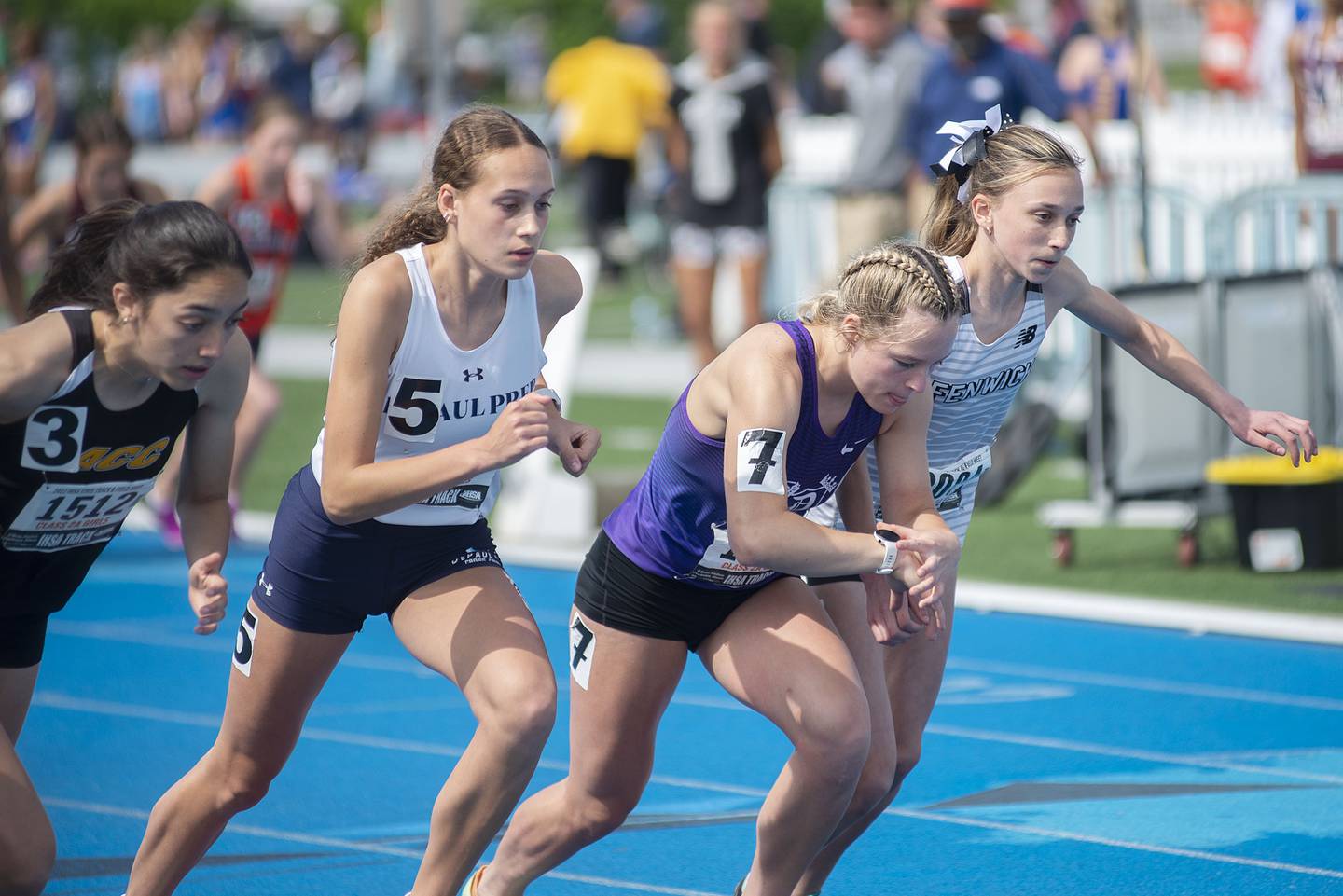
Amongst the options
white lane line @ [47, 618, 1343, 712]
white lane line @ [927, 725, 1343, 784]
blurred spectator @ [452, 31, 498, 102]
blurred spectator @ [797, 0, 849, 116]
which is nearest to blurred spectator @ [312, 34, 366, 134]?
blurred spectator @ [452, 31, 498, 102]

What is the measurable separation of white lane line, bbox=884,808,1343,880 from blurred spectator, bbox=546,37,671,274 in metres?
14.0

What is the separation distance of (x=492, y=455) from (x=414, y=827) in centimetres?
208

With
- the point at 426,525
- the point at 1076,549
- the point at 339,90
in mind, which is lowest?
the point at 1076,549

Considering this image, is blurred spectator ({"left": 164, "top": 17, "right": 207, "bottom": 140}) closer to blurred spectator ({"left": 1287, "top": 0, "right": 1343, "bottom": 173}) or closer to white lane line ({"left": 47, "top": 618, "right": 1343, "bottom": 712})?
blurred spectator ({"left": 1287, "top": 0, "right": 1343, "bottom": 173})

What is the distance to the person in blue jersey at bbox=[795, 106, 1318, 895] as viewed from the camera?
448 centimetres

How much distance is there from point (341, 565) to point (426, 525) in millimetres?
214

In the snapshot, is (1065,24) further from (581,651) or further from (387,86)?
(387,86)

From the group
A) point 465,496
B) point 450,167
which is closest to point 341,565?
point 465,496

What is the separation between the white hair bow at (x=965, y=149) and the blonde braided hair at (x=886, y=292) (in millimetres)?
499

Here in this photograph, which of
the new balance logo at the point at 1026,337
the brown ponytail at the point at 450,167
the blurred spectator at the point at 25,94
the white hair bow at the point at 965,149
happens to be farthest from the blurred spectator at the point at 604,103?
the brown ponytail at the point at 450,167

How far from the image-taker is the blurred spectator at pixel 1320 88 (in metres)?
11.4

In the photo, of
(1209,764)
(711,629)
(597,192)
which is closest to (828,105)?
(597,192)

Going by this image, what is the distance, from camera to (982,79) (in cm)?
1130

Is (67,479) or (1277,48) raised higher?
(1277,48)
